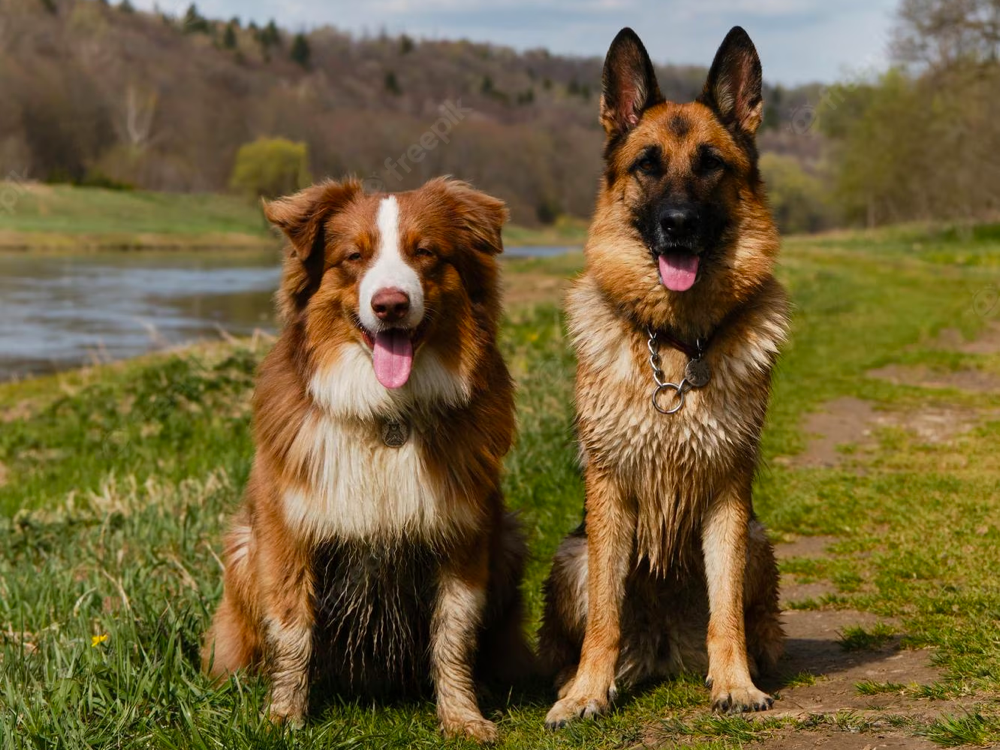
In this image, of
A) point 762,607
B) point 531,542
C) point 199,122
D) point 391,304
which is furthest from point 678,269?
point 199,122

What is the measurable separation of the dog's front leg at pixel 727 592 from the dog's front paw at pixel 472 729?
0.86m

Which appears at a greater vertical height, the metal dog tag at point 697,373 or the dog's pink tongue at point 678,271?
the dog's pink tongue at point 678,271

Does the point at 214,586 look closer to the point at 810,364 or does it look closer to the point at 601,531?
the point at 601,531

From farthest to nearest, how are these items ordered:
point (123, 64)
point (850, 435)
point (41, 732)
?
point (123, 64), point (850, 435), point (41, 732)

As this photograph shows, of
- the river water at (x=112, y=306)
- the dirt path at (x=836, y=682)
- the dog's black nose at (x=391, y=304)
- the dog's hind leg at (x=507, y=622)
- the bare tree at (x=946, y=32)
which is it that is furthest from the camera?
the bare tree at (x=946, y=32)

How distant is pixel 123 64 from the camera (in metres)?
77.1

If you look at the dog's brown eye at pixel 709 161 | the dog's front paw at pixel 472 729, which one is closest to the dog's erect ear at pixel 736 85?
the dog's brown eye at pixel 709 161

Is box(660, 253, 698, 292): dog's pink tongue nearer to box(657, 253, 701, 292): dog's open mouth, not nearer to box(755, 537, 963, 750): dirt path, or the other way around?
box(657, 253, 701, 292): dog's open mouth

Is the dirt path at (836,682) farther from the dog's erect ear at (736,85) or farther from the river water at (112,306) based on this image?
the river water at (112,306)

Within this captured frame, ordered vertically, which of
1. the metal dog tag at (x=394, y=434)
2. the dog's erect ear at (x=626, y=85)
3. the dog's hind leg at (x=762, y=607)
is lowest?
the dog's hind leg at (x=762, y=607)

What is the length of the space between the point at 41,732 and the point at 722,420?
8.93 feet

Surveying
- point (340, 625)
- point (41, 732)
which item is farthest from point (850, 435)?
point (41, 732)

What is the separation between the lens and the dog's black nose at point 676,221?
378 centimetres

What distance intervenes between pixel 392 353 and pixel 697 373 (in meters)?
1.19
